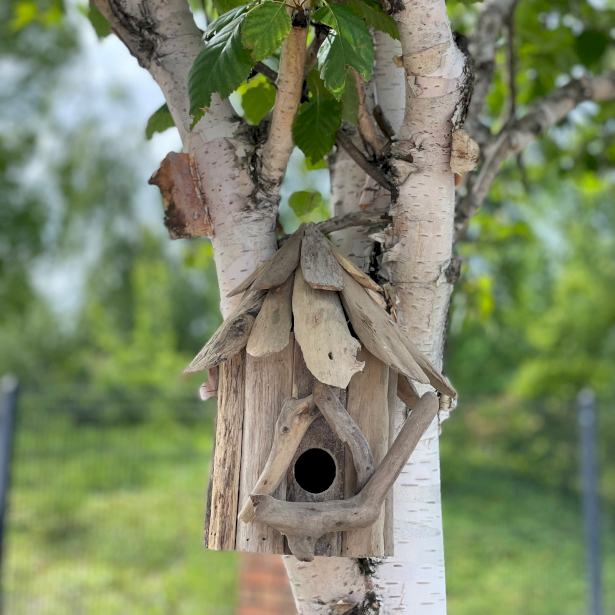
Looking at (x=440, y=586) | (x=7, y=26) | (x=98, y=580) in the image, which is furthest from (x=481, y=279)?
(x=7, y=26)

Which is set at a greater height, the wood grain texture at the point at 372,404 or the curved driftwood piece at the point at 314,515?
the wood grain texture at the point at 372,404

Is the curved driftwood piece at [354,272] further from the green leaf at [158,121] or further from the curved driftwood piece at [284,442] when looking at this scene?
the green leaf at [158,121]

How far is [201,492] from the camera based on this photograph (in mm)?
4695

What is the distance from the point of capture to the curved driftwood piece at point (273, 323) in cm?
100

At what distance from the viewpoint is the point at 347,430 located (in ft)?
3.36

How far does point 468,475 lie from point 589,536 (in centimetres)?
113

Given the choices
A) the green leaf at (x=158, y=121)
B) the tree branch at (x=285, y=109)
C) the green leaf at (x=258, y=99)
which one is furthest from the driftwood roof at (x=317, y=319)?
the green leaf at (x=158, y=121)

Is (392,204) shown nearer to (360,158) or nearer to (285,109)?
(360,158)

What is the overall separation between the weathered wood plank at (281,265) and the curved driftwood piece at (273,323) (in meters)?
0.02

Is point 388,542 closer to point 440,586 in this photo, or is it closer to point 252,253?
point 440,586

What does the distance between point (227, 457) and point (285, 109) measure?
61cm

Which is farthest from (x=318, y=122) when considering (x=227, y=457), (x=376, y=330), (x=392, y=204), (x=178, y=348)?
(x=178, y=348)

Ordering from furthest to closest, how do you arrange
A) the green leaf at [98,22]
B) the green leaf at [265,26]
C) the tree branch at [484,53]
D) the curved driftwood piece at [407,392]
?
the tree branch at [484,53], the green leaf at [98,22], the curved driftwood piece at [407,392], the green leaf at [265,26]

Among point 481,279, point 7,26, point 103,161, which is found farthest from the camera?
point 103,161
